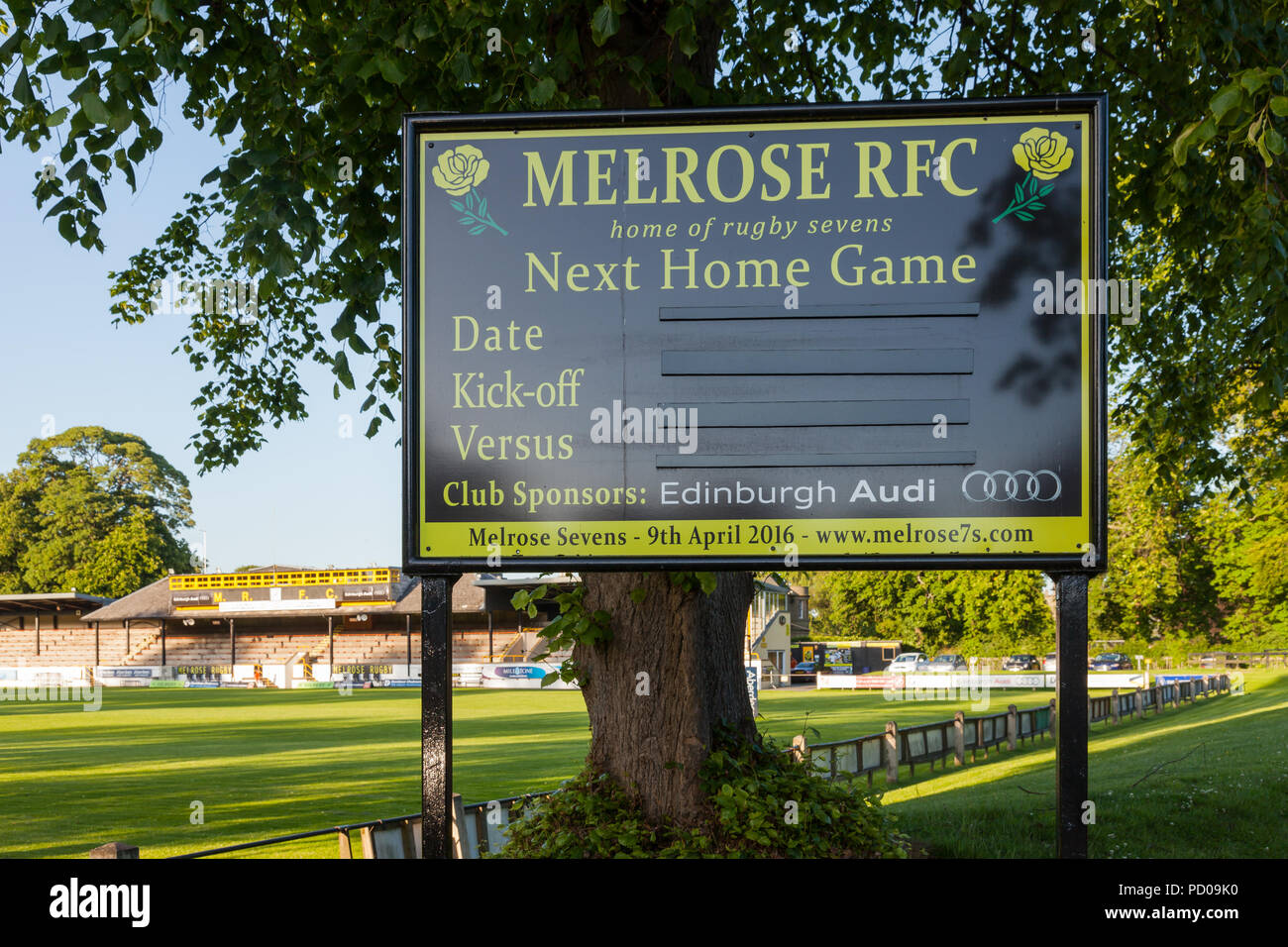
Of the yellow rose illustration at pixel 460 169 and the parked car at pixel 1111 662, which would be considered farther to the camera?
the parked car at pixel 1111 662

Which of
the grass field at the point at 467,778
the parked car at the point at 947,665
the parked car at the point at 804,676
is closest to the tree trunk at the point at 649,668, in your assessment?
the grass field at the point at 467,778

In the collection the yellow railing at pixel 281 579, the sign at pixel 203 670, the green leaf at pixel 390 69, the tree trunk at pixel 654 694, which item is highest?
the green leaf at pixel 390 69

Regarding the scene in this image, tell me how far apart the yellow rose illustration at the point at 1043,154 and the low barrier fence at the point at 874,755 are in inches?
198

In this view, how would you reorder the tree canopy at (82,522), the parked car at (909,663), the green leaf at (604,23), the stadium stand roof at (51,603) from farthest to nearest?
the tree canopy at (82,522)
the stadium stand roof at (51,603)
the parked car at (909,663)
the green leaf at (604,23)

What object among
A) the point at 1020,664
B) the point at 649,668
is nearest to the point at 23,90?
the point at 649,668

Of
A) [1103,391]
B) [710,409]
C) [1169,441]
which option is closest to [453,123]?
[710,409]

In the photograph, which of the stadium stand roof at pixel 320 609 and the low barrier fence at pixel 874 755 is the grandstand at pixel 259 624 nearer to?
the stadium stand roof at pixel 320 609

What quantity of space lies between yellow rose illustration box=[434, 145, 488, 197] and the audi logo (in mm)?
2838

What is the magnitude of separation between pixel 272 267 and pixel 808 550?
10.9 feet

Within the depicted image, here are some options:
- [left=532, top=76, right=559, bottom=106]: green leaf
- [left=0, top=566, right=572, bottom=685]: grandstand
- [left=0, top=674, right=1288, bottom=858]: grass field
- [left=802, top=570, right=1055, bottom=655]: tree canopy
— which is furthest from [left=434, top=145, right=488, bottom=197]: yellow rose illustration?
[left=0, top=566, right=572, bottom=685]: grandstand

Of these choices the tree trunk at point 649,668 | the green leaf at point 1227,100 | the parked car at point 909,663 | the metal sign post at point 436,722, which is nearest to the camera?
the metal sign post at point 436,722

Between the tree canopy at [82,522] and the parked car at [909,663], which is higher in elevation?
the tree canopy at [82,522]

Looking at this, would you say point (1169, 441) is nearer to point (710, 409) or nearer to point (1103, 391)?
point (1103, 391)

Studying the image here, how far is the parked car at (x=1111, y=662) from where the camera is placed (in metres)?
51.6
